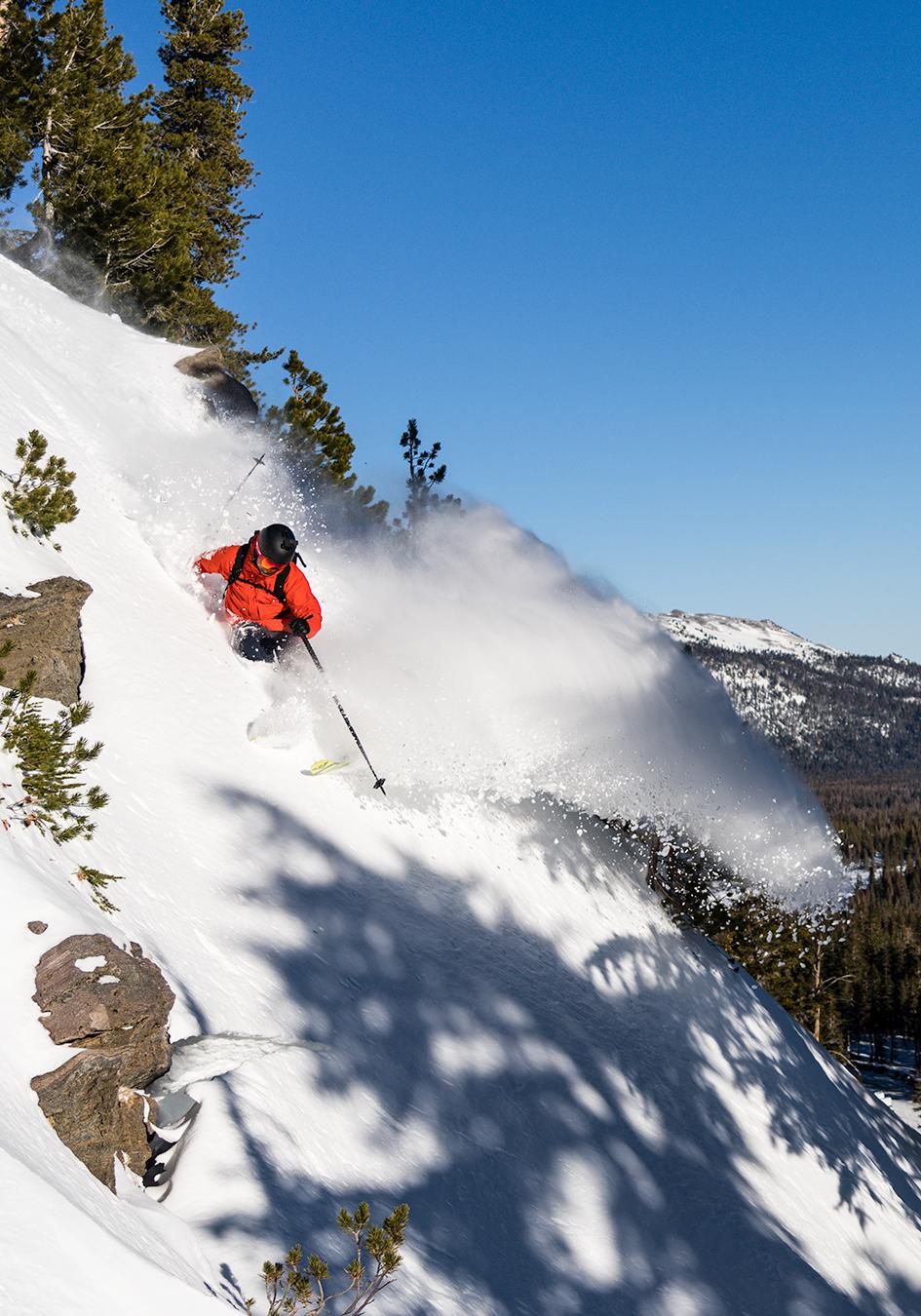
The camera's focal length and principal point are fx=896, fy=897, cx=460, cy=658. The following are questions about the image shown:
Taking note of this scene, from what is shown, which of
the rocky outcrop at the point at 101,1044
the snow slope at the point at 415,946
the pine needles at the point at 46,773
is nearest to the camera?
the rocky outcrop at the point at 101,1044

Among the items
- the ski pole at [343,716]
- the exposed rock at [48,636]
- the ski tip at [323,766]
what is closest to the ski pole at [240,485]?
the ski pole at [343,716]

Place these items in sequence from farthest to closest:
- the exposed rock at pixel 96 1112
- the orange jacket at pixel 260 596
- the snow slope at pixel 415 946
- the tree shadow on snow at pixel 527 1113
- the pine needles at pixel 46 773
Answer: the orange jacket at pixel 260 596
the tree shadow on snow at pixel 527 1113
the pine needles at pixel 46 773
the snow slope at pixel 415 946
the exposed rock at pixel 96 1112

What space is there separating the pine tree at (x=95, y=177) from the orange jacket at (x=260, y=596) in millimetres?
16153

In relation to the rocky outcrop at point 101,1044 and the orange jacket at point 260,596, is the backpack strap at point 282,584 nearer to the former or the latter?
the orange jacket at point 260,596

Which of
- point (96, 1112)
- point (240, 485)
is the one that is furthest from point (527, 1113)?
point (240, 485)

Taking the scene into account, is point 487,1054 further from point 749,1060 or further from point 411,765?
point 749,1060

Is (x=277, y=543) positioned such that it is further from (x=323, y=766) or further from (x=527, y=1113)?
(x=527, y=1113)

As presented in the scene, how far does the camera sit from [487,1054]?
8.77 metres

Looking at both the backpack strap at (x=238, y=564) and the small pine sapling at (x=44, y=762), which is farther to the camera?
the backpack strap at (x=238, y=564)

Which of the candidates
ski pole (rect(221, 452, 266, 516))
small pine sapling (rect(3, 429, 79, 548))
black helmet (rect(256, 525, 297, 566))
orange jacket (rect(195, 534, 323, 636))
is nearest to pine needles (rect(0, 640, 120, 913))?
small pine sapling (rect(3, 429, 79, 548))

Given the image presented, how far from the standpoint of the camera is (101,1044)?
186 inches

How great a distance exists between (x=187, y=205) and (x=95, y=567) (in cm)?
1966

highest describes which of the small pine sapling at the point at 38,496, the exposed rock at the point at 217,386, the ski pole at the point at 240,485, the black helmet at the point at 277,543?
the exposed rock at the point at 217,386

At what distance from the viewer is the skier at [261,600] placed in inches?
454
